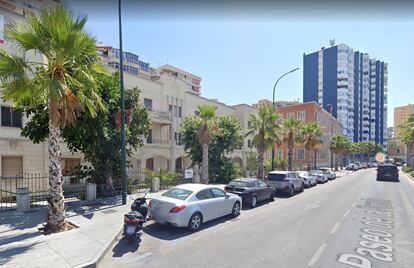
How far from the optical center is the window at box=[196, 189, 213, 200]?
29.4 feet

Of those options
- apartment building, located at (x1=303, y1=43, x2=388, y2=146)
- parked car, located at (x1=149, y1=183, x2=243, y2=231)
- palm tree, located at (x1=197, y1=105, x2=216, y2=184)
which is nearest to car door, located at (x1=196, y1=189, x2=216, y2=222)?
parked car, located at (x1=149, y1=183, x2=243, y2=231)

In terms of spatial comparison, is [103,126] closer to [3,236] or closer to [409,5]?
[3,236]

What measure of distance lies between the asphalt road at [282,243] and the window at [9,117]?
14054mm

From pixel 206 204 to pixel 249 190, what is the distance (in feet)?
13.5

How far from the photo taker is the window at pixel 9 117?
16578 mm

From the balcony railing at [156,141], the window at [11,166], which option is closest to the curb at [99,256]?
the window at [11,166]

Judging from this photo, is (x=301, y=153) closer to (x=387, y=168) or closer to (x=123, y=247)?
(x=387, y=168)

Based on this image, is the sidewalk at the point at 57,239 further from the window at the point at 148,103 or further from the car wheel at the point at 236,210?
the window at the point at 148,103

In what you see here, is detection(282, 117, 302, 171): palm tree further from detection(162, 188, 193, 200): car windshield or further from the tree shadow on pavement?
the tree shadow on pavement

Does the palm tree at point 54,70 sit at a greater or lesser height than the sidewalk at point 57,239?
greater

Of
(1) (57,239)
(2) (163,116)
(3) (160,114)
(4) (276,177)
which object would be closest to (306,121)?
(2) (163,116)

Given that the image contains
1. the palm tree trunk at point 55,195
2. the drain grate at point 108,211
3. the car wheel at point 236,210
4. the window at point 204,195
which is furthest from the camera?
the car wheel at point 236,210

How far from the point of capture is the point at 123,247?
22.6 feet

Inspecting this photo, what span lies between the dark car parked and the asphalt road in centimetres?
144
